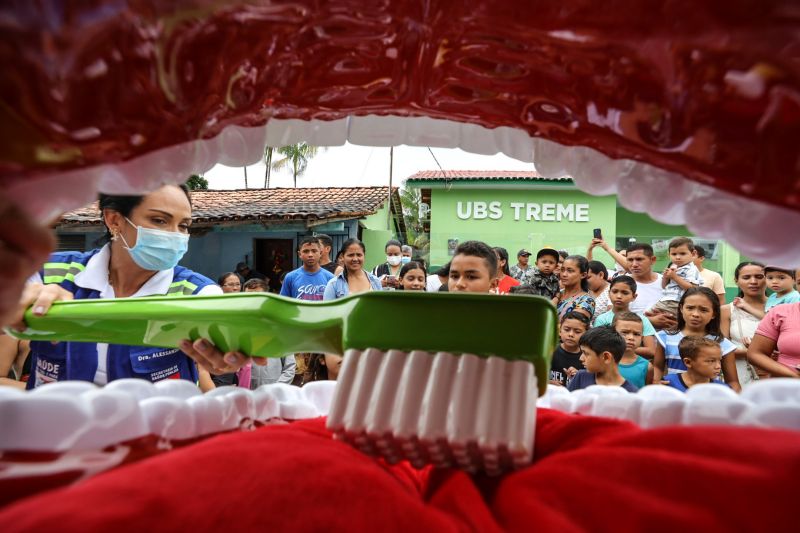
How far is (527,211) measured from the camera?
753 cm

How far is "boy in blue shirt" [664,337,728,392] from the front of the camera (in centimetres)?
173

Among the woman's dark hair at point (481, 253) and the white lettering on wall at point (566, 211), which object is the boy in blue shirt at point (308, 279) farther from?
the white lettering on wall at point (566, 211)

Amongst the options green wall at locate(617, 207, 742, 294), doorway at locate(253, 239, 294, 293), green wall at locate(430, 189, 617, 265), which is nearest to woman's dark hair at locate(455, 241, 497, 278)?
green wall at locate(617, 207, 742, 294)

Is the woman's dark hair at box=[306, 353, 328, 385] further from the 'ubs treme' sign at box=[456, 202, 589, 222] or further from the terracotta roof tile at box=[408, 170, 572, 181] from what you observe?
the 'ubs treme' sign at box=[456, 202, 589, 222]

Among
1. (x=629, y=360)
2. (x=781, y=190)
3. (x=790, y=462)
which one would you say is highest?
(x=781, y=190)

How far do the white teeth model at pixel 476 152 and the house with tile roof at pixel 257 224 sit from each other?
5.18 meters

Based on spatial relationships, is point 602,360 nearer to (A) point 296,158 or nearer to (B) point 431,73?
(B) point 431,73

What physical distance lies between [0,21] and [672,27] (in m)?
0.37

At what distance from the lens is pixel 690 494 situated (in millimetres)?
318

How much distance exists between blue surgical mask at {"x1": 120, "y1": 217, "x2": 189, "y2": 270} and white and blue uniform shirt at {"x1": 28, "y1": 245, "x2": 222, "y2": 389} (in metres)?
0.04

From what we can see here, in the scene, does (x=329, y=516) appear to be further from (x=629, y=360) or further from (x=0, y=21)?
(x=629, y=360)

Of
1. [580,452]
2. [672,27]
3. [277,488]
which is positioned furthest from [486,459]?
[672,27]

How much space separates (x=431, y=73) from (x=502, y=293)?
1.24 feet

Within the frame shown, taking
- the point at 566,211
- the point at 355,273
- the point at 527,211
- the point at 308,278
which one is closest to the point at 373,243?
the point at 527,211
